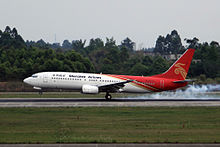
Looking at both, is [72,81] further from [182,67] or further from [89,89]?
[182,67]

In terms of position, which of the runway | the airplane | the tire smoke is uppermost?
the airplane

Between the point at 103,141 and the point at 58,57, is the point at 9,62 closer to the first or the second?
the point at 58,57

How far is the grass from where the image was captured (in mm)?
22078

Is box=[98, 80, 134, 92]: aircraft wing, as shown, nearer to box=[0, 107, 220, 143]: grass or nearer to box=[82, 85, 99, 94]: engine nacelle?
box=[82, 85, 99, 94]: engine nacelle

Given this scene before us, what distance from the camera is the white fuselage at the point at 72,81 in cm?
4853

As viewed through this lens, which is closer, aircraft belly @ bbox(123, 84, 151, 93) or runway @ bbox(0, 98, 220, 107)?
runway @ bbox(0, 98, 220, 107)

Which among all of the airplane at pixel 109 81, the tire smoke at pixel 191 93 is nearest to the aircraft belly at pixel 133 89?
the airplane at pixel 109 81

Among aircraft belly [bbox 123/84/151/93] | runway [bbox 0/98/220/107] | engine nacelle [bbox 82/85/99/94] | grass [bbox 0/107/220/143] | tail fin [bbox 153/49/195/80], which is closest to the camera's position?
grass [bbox 0/107/220/143]

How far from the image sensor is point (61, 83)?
48594mm

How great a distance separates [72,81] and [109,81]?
4.99 metres

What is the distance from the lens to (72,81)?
159ft

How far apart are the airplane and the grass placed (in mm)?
10094

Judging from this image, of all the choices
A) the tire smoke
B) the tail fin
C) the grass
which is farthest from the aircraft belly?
the grass

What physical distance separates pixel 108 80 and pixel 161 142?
94.9 feet
